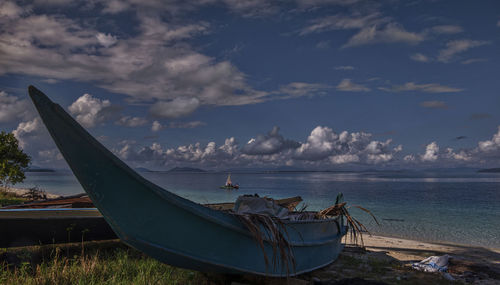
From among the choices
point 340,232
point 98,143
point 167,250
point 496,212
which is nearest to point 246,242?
point 167,250

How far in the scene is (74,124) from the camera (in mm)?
3129

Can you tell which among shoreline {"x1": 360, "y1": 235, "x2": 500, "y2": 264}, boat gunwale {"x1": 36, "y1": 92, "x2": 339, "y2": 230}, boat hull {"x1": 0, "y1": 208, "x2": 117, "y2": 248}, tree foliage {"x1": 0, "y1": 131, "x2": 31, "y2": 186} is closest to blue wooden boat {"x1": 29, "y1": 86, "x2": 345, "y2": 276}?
boat gunwale {"x1": 36, "y1": 92, "x2": 339, "y2": 230}

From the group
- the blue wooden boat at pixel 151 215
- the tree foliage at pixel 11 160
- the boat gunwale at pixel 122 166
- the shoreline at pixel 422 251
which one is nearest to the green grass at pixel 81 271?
the blue wooden boat at pixel 151 215

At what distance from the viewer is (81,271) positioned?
535 cm

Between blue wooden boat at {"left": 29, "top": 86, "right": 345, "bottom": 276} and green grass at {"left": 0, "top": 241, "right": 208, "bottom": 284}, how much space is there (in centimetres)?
152

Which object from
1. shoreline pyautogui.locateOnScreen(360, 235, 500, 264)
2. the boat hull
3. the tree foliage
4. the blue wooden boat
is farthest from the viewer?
the tree foliage

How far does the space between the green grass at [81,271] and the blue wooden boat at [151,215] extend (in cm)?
152

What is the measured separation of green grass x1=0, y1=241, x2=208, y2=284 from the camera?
507 centimetres

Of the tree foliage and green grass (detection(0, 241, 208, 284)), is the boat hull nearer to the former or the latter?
green grass (detection(0, 241, 208, 284))

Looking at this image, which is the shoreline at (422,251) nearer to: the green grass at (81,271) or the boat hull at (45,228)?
the green grass at (81,271)

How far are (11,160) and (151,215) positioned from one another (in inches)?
890

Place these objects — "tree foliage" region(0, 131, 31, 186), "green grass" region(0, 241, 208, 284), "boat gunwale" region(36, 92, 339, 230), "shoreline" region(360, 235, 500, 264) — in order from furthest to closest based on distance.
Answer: "tree foliage" region(0, 131, 31, 186) < "shoreline" region(360, 235, 500, 264) < "green grass" region(0, 241, 208, 284) < "boat gunwale" region(36, 92, 339, 230)

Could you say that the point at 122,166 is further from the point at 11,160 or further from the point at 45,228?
the point at 11,160

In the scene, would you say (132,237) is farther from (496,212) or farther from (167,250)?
(496,212)
